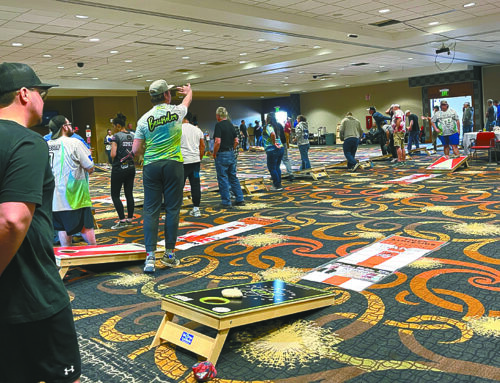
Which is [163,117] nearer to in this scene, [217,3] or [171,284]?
[171,284]

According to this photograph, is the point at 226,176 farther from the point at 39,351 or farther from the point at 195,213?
the point at 39,351

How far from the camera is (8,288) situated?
140 cm

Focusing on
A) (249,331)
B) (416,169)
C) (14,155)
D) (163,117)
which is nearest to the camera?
(14,155)

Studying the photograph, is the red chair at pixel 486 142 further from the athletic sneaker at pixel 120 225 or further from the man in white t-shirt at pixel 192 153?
the athletic sneaker at pixel 120 225

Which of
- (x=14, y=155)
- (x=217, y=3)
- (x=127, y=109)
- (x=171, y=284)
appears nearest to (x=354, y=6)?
(x=217, y=3)

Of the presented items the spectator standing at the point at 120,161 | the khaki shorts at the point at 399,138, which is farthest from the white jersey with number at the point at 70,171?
the khaki shorts at the point at 399,138

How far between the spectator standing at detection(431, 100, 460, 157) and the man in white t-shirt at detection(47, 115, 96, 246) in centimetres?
939

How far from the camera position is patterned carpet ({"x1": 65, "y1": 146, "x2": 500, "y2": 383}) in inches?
91.1

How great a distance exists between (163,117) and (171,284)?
1.38m

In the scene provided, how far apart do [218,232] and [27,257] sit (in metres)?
4.08

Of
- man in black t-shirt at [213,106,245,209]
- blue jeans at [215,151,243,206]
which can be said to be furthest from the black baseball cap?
blue jeans at [215,151,243,206]

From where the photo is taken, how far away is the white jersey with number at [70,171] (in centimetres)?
428

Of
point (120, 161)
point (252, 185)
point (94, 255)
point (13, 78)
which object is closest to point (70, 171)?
point (94, 255)

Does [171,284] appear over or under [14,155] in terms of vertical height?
under
